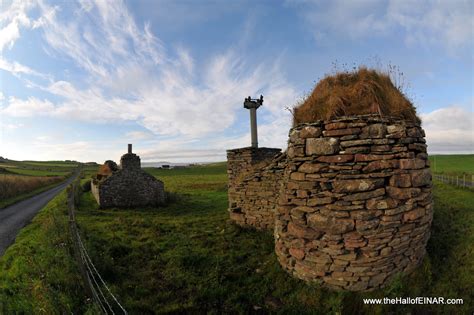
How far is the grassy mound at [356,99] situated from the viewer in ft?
17.6

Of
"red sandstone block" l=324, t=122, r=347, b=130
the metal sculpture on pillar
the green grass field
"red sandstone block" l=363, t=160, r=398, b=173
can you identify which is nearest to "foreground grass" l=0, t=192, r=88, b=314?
the green grass field

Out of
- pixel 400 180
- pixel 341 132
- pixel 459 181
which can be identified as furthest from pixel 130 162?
pixel 459 181

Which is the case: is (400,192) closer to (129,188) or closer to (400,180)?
(400,180)

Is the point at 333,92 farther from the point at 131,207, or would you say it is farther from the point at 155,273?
the point at 131,207

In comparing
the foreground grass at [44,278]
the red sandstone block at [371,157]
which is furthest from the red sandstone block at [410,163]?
the foreground grass at [44,278]

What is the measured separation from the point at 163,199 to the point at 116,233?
957cm

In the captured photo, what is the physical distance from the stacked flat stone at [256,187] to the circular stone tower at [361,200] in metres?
3.63

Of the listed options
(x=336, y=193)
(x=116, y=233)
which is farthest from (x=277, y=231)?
(x=116, y=233)

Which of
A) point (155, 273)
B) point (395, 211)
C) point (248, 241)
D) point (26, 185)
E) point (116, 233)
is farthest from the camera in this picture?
point (26, 185)

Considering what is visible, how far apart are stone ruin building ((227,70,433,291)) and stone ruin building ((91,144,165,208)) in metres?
15.6

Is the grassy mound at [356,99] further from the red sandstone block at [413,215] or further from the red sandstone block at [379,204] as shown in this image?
the red sandstone block at [413,215]

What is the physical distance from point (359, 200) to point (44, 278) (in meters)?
7.03

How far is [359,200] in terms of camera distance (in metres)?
4.95

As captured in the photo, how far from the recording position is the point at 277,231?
20.8 feet
